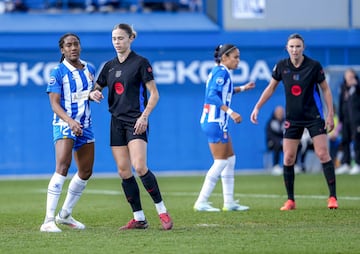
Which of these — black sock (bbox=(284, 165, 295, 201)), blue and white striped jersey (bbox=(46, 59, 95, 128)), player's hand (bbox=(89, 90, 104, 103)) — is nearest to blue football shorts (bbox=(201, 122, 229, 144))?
black sock (bbox=(284, 165, 295, 201))

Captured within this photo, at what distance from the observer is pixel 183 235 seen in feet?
35.0

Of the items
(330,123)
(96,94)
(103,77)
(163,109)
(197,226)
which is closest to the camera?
(96,94)

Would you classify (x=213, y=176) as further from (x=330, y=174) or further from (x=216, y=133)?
(x=330, y=174)

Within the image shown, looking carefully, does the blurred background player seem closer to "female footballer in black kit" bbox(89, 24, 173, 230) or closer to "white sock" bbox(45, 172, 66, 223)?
"female footballer in black kit" bbox(89, 24, 173, 230)

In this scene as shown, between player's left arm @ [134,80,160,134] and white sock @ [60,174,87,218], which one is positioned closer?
player's left arm @ [134,80,160,134]

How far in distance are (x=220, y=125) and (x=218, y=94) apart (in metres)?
0.44

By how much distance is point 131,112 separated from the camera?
11344mm

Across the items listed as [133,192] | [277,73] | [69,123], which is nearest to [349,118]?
[277,73]

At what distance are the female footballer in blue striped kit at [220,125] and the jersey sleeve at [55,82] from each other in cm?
320

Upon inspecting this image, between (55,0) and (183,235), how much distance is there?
19.9 metres

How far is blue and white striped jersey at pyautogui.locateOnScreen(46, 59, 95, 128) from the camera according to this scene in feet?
38.0

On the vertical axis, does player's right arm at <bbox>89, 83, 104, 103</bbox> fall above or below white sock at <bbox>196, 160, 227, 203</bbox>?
above

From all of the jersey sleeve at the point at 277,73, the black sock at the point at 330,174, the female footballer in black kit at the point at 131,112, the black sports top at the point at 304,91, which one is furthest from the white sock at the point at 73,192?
the black sock at the point at 330,174

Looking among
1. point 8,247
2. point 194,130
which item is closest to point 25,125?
point 194,130
